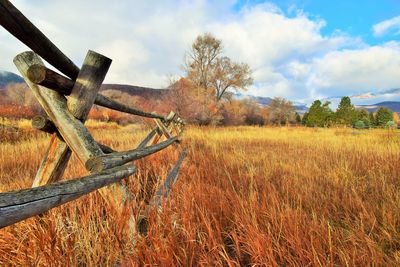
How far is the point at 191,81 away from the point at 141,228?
2595cm

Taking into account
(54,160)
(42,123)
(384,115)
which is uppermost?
(384,115)

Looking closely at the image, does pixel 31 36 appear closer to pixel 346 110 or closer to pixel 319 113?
pixel 346 110

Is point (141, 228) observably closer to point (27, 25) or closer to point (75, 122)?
point (75, 122)

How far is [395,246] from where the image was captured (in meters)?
1.57

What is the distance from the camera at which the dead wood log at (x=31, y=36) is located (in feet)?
2.43

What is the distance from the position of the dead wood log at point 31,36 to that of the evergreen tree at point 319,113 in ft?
114

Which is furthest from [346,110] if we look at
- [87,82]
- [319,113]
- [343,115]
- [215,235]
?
[87,82]

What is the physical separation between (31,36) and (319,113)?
37.3m

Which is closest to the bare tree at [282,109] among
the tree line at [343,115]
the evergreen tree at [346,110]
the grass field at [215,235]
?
the tree line at [343,115]

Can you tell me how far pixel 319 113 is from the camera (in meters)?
33.3

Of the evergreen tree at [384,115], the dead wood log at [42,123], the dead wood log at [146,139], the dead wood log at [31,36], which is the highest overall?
the evergreen tree at [384,115]

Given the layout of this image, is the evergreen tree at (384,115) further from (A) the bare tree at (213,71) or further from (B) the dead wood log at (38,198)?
(B) the dead wood log at (38,198)

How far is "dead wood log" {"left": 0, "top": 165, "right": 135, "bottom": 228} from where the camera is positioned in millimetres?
553

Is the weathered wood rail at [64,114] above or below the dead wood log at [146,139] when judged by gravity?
above
